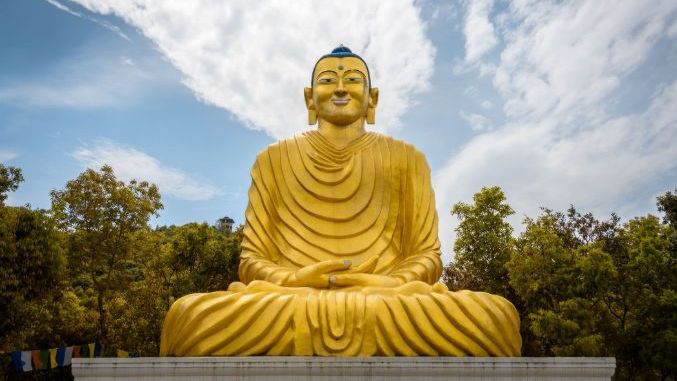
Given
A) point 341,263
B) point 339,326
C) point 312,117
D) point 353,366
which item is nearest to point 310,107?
point 312,117

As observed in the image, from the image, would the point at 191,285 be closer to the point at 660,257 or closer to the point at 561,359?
the point at 660,257

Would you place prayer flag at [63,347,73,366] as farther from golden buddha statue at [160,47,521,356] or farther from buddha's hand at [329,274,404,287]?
buddha's hand at [329,274,404,287]

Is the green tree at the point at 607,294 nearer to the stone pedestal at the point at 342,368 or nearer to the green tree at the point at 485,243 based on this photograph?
the green tree at the point at 485,243

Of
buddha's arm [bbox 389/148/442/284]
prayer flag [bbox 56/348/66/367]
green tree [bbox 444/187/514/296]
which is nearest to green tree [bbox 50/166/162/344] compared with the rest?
prayer flag [bbox 56/348/66/367]

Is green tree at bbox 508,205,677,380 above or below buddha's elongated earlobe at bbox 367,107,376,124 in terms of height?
below

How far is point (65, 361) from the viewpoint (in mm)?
10953

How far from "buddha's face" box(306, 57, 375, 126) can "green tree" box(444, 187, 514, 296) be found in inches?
384

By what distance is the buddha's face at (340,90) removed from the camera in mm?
7902

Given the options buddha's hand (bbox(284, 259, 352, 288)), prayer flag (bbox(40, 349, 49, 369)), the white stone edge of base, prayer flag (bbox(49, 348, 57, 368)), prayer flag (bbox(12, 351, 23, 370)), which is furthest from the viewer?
prayer flag (bbox(49, 348, 57, 368))

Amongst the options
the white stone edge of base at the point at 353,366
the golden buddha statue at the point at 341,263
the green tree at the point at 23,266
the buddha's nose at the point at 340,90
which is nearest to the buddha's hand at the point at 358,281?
the golden buddha statue at the point at 341,263

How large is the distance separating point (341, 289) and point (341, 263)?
0.83ft

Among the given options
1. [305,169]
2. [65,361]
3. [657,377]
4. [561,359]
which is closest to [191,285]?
[65,361]

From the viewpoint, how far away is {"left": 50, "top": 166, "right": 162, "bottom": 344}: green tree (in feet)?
52.2

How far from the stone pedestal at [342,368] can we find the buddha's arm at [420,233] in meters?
1.32
